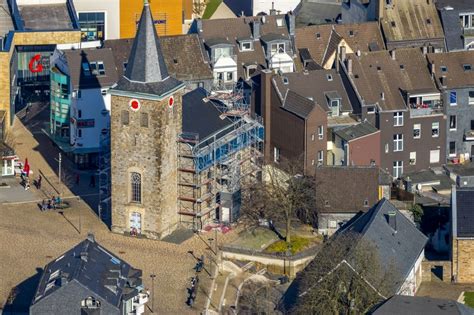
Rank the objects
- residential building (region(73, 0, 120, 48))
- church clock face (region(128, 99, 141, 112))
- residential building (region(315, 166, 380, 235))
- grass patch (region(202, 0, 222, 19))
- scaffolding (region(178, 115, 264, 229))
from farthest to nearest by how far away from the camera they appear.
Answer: grass patch (region(202, 0, 222, 19))
residential building (region(73, 0, 120, 48))
residential building (region(315, 166, 380, 235))
scaffolding (region(178, 115, 264, 229))
church clock face (region(128, 99, 141, 112))

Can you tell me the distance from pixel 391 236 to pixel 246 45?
111ft

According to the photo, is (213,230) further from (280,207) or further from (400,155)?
(400,155)

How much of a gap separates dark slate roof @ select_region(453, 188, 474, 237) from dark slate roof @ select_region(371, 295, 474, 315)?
1362 centimetres

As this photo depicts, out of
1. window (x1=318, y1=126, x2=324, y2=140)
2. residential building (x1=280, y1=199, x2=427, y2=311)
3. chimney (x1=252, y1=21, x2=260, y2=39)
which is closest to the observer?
residential building (x1=280, y1=199, x2=427, y2=311)

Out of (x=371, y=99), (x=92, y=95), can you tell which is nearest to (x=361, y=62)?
(x=371, y=99)

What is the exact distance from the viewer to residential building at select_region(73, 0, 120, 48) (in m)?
177

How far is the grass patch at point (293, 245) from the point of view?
455 feet

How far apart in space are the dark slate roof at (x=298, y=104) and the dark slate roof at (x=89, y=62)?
43.2 ft

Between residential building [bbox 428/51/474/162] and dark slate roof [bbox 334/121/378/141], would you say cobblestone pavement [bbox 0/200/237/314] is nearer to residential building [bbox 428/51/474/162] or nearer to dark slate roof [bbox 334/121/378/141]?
dark slate roof [bbox 334/121/378/141]

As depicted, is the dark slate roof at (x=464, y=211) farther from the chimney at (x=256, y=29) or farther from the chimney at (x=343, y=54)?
the chimney at (x=256, y=29)

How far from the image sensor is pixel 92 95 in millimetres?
156250

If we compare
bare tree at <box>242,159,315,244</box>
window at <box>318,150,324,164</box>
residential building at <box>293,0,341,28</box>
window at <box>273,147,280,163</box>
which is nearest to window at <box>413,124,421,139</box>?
window at <box>318,150,324,164</box>

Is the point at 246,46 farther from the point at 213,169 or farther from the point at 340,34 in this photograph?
the point at 213,169

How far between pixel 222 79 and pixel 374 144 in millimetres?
14561
